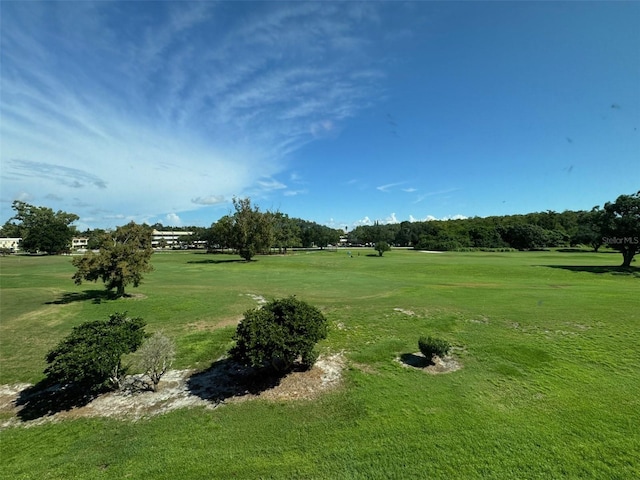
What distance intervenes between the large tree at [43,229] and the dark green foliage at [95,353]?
10032 cm

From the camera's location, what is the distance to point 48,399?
1177 cm

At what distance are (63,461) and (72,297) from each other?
24.4m

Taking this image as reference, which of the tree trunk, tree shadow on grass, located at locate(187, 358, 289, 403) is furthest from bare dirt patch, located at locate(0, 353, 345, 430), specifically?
the tree trunk

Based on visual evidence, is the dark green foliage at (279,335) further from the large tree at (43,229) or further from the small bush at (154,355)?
the large tree at (43,229)

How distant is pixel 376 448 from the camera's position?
840 centimetres

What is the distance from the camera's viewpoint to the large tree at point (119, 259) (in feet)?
85.1

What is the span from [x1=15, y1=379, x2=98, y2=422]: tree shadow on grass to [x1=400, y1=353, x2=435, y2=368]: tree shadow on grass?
12.3 metres

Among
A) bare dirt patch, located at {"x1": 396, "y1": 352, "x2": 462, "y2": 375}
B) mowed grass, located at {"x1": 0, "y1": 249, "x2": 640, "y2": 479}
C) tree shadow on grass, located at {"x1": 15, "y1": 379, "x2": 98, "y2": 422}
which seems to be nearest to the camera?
mowed grass, located at {"x1": 0, "y1": 249, "x2": 640, "y2": 479}

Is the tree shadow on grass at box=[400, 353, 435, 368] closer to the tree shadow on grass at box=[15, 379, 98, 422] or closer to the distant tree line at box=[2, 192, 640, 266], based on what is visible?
the tree shadow on grass at box=[15, 379, 98, 422]

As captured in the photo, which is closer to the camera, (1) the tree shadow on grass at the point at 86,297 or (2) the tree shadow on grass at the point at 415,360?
(2) the tree shadow on grass at the point at 415,360

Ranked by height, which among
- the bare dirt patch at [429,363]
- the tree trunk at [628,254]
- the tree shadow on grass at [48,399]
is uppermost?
the tree trunk at [628,254]

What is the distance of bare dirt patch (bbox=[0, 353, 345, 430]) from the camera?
10.9 m

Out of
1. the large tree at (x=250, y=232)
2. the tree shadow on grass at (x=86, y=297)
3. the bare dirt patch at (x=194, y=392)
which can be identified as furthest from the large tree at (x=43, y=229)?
the bare dirt patch at (x=194, y=392)

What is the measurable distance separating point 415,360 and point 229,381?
25.9 ft
